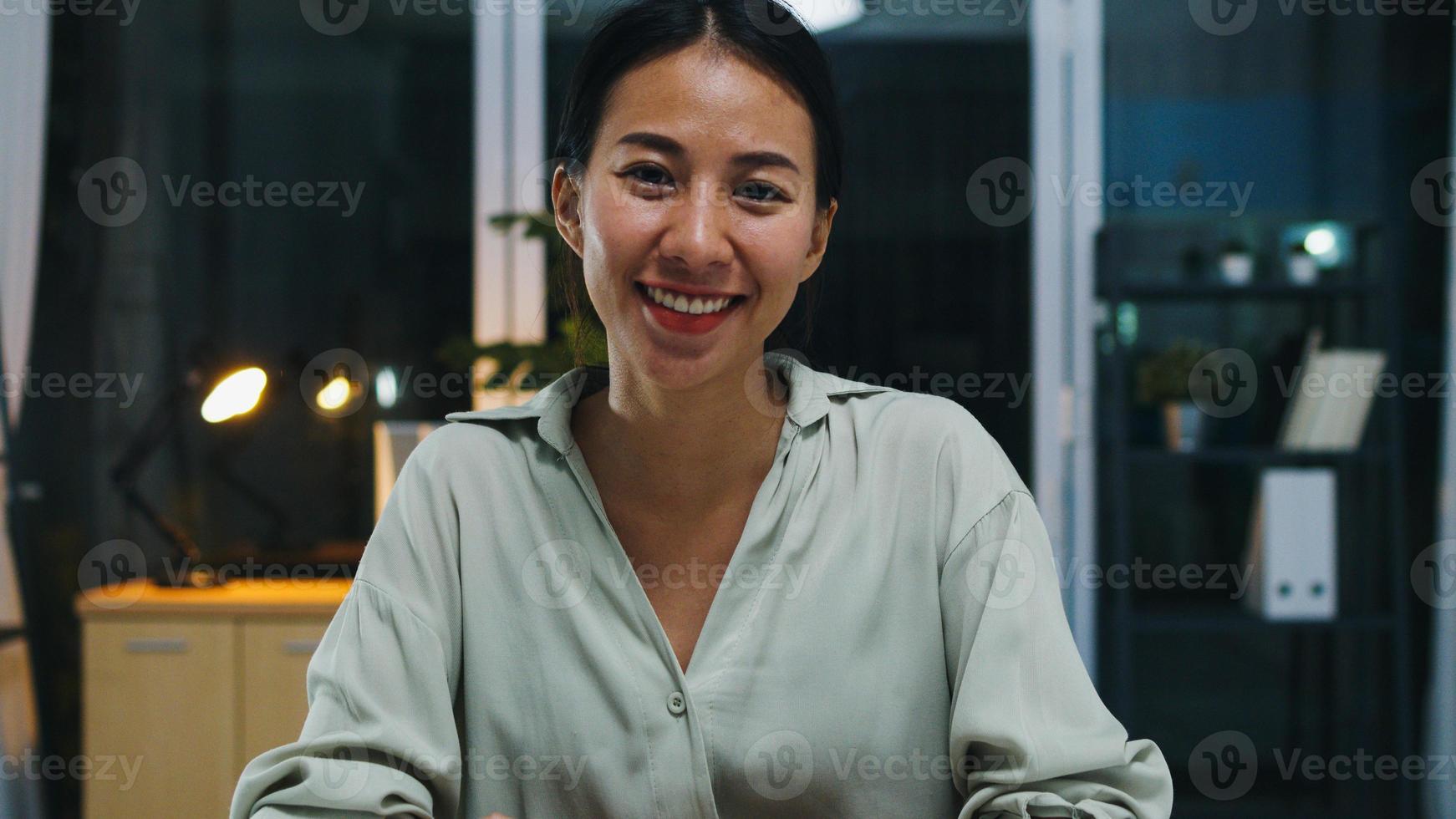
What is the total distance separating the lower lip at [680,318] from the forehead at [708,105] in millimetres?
148

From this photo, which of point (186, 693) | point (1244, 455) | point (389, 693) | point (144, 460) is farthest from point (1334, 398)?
point (144, 460)

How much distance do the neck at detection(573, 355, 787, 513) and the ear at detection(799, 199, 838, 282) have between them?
11cm

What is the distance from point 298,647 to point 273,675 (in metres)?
0.09

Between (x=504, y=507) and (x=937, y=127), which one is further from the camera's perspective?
(x=937, y=127)

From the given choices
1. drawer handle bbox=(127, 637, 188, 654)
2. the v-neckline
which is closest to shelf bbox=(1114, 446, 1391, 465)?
the v-neckline

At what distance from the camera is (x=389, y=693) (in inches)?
40.7

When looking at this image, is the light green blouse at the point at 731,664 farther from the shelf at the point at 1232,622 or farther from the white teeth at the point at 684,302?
the shelf at the point at 1232,622

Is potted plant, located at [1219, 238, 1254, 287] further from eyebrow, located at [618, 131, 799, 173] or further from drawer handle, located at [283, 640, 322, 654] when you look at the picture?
drawer handle, located at [283, 640, 322, 654]

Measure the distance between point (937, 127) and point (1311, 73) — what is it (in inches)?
41.5

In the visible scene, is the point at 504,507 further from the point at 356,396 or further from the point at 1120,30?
the point at 1120,30

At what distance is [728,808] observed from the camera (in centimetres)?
105

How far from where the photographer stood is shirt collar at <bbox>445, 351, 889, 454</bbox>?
1172mm

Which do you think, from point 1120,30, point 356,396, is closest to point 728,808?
point 356,396

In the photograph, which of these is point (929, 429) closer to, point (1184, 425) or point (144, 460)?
point (1184, 425)
